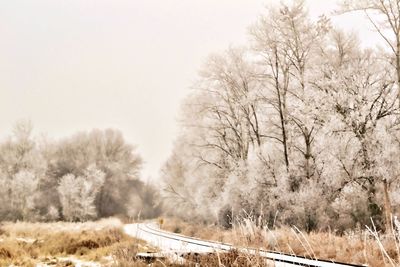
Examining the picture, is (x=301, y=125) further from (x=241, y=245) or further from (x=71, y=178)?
(x=71, y=178)

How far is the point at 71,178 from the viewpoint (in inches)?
2172

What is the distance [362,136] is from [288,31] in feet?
24.5

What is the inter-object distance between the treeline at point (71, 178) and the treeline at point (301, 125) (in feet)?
56.5

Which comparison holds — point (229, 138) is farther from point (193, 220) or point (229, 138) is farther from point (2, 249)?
point (2, 249)

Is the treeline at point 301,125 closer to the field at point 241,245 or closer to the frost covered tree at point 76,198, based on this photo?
the field at point 241,245

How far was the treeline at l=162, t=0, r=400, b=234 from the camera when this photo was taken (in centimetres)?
1709

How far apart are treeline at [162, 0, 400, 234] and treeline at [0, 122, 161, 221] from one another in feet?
56.5

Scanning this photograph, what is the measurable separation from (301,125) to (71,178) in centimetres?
4145

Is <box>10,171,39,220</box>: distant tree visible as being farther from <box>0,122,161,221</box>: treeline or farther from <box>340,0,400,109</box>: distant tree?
<box>340,0,400,109</box>: distant tree

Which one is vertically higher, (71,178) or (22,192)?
(71,178)

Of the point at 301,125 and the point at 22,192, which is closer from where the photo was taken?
the point at 301,125

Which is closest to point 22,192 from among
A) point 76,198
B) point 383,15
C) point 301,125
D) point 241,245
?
point 76,198

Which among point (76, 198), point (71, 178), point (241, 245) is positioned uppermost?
point (71, 178)

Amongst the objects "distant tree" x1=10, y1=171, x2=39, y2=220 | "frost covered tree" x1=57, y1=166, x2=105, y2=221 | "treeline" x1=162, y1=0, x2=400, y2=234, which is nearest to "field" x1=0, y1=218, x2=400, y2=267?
"treeline" x1=162, y1=0, x2=400, y2=234
